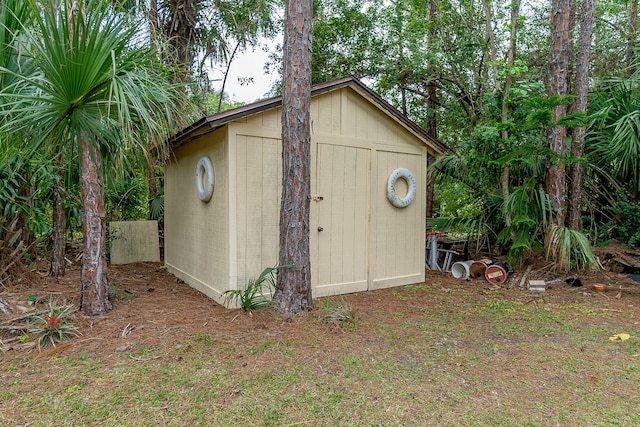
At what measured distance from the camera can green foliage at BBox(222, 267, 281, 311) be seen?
3.69 m

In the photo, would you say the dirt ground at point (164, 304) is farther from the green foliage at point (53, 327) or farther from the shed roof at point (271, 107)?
the shed roof at point (271, 107)

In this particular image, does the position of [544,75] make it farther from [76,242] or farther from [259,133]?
[76,242]

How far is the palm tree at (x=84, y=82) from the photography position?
2.65 metres

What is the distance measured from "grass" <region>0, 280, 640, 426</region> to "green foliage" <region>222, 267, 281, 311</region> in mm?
442

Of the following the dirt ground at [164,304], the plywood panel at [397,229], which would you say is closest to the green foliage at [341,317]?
the dirt ground at [164,304]

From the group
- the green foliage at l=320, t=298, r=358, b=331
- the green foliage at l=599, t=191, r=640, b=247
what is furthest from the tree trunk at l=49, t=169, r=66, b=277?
the green foliage at l=599, t=191, r=640, b=247

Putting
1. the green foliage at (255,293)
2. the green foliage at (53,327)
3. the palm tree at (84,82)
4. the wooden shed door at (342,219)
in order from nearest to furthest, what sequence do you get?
1. the palm tree at (84,82)
2. the green foliage at (53,327)
3. the green foliage at (255,293)
4. the wooden shed door at (342,219)

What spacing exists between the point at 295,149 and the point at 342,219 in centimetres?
141

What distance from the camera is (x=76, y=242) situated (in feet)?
20.6

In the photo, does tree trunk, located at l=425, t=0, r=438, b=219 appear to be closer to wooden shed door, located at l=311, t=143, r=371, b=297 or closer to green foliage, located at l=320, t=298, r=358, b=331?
wooden shed door, located at l=311, t=143, r=371, b=297

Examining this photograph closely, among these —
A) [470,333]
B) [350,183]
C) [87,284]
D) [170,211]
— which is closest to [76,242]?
[170,211]

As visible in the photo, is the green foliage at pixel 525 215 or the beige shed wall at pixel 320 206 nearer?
the beige shed wall at pixel 320 206

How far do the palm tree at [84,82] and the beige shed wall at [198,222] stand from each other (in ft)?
3.32

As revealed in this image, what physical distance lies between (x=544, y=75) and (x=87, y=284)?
871cm
